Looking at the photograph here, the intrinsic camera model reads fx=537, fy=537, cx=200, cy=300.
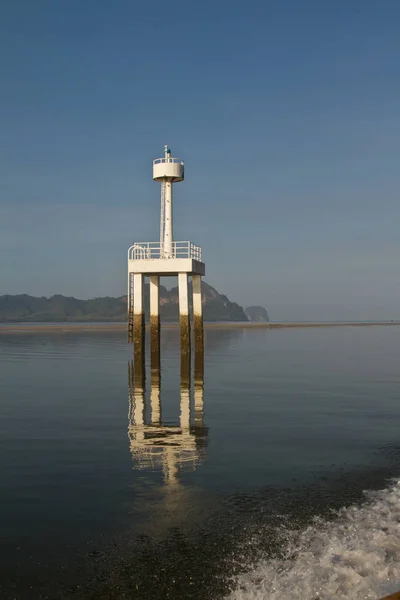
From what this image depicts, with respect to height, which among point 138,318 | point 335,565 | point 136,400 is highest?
point 138,318

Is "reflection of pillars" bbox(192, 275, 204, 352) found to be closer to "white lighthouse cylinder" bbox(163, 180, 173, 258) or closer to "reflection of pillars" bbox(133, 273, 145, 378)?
"white lighthouse cylinder" bbox(163, 180, 173, 258)

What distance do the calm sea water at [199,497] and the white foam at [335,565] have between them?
3cm

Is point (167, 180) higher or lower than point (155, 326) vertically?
higher

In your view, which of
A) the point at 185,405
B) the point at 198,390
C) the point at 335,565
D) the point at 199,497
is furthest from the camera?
the point at 198,390

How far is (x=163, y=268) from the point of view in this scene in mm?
35312

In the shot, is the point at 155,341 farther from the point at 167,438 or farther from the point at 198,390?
the point at 167,438

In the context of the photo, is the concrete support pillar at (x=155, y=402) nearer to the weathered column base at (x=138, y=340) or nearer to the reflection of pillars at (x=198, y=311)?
the weathered column base at (x=138, y=340)

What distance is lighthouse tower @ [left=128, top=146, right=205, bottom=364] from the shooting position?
35469mm

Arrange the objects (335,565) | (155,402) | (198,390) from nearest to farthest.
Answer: (335,565)
(155,402)
(198,390)

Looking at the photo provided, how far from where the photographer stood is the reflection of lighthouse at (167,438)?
1354cm

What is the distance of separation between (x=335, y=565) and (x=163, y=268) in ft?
92.7

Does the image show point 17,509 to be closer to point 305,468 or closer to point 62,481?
point 62,481

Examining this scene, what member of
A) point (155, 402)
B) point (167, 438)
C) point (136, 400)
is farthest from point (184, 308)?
point (167, 438)

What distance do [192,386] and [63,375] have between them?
9198mm
